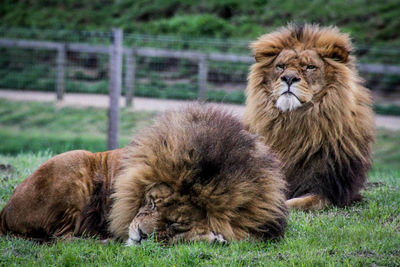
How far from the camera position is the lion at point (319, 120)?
5051 millimetres

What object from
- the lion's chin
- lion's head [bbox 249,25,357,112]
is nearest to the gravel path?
lion's head [bbox 249,25,357,112]

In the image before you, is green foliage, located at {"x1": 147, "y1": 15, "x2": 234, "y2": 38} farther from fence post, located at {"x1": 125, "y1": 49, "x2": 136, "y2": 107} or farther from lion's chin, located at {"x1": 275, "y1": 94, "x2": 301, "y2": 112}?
lion's chin, located at {"x1": 275, "y1": 94, "x2": 301, "y2": 112}

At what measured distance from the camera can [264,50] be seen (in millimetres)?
5520

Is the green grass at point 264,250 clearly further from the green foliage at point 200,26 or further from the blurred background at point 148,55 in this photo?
the green foliage at point 200,26

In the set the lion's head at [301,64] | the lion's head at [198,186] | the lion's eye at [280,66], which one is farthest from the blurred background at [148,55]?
the lion's head at [198,186]

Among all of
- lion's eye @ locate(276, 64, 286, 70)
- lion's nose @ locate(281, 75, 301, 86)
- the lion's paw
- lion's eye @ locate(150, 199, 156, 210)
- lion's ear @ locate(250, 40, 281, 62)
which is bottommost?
the lion's paw

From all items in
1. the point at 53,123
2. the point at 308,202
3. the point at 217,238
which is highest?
the point at 217,238

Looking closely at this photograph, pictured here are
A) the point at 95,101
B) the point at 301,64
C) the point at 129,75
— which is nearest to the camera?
the point at 301,64

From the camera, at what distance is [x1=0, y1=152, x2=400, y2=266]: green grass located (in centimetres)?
336

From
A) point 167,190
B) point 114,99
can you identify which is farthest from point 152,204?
point 114,99

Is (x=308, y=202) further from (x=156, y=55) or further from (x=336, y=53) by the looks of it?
(x=156, y=55)

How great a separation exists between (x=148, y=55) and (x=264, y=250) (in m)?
9.74

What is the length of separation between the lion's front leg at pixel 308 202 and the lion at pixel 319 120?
0.04 ft

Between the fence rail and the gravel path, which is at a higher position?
the fence rail
